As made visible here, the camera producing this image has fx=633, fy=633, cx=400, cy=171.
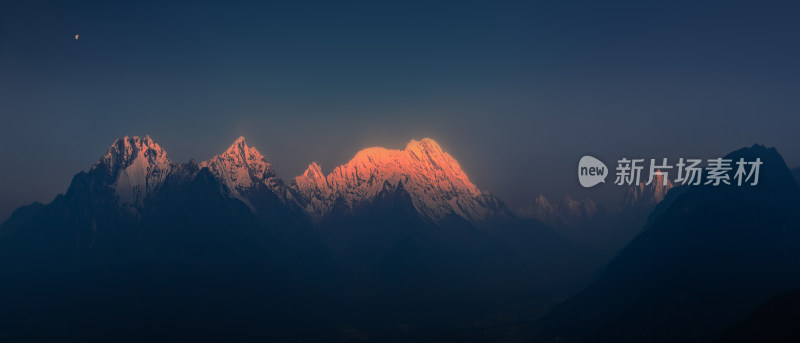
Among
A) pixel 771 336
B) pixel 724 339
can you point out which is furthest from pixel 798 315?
pixel 724 339

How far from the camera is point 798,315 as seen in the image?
179375mm

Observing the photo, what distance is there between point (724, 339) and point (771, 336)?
15445 millimetres

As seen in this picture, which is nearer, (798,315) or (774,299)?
(798,315)

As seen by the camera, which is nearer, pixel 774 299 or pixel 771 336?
pixel 771 336

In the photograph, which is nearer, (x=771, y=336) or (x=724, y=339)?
(x=771, y=336)

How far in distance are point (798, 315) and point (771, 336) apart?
30.9 ft

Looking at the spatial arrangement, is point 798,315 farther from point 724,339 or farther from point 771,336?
point 724,339

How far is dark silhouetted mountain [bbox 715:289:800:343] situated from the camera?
177312 mm

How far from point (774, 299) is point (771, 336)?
18.3m

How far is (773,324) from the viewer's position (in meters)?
184

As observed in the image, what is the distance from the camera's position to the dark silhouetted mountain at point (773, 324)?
177m

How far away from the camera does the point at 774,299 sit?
7662 inches
